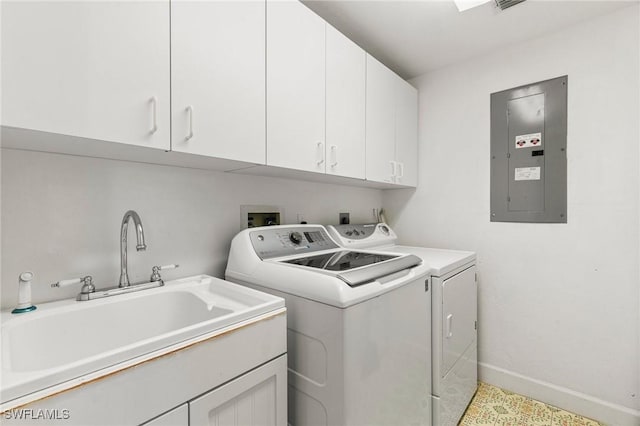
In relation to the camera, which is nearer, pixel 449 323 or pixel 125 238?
pixel 125 238

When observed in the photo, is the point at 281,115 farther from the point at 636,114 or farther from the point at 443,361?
the point at 636,114

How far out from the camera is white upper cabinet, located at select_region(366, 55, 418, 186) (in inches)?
74.2

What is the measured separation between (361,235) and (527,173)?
1230 mm

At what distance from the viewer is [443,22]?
1.79m

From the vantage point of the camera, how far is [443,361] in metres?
1.53

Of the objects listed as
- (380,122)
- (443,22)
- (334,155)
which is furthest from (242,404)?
(443,22)

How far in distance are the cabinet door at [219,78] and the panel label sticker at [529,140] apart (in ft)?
6.02

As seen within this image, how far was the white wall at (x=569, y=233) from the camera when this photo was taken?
170 cm

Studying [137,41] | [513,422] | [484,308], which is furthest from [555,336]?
[137,41]

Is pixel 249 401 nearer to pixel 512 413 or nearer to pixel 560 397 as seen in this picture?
pixel 512 413

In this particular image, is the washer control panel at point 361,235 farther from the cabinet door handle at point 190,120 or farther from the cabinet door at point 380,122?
the cabinet door handle at point 190,120

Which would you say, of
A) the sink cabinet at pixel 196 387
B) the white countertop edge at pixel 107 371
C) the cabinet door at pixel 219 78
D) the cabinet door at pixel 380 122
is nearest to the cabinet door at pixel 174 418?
the sink cabinet at pixel 196 387

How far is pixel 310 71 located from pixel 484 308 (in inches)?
83.0

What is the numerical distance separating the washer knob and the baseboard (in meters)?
1.77
